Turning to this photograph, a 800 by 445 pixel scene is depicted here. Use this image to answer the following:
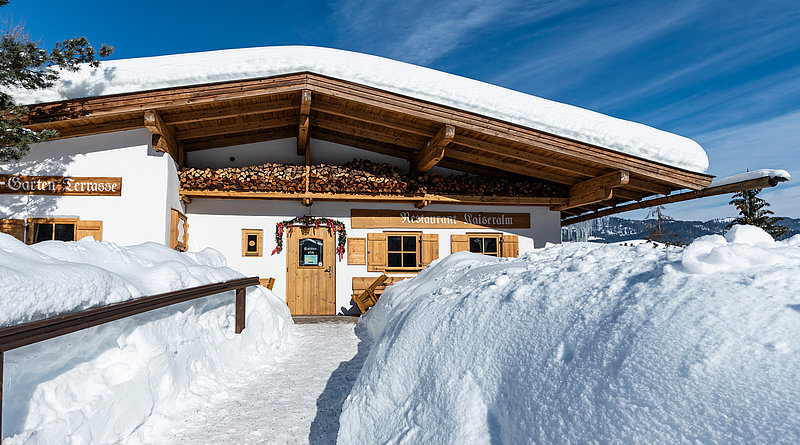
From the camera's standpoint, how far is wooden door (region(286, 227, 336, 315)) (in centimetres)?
1053

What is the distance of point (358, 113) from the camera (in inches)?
358

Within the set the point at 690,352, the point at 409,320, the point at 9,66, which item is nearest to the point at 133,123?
the point at 9,66

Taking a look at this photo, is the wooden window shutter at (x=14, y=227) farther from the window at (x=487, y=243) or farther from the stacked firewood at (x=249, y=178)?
the window at (x=487, y=243)

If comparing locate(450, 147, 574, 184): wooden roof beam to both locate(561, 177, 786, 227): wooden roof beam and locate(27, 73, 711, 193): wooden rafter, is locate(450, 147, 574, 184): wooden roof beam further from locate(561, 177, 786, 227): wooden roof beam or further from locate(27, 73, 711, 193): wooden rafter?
locate(561, 177, 786, 227): wooden roof beam

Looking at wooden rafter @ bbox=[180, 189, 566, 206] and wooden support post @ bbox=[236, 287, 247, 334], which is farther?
wooden rafter @ bbox=[180, 189, 566, 206]

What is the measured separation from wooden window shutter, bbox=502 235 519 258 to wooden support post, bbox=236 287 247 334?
6786 mm

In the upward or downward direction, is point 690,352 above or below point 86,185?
below

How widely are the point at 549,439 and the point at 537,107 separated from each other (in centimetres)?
776

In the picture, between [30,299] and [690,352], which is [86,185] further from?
[690,352]

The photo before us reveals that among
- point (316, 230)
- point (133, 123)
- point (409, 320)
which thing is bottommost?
point (409, 320)

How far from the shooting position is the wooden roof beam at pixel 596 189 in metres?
9.09

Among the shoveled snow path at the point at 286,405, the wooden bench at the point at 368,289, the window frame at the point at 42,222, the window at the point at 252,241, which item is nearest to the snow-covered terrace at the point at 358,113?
the window at the point at 252,241

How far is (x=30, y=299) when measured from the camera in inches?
103

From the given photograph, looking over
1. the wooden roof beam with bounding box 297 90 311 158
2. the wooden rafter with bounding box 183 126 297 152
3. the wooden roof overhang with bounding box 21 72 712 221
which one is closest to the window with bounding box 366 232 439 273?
the wooden roof overhang with bounding box 21 72 712 221
